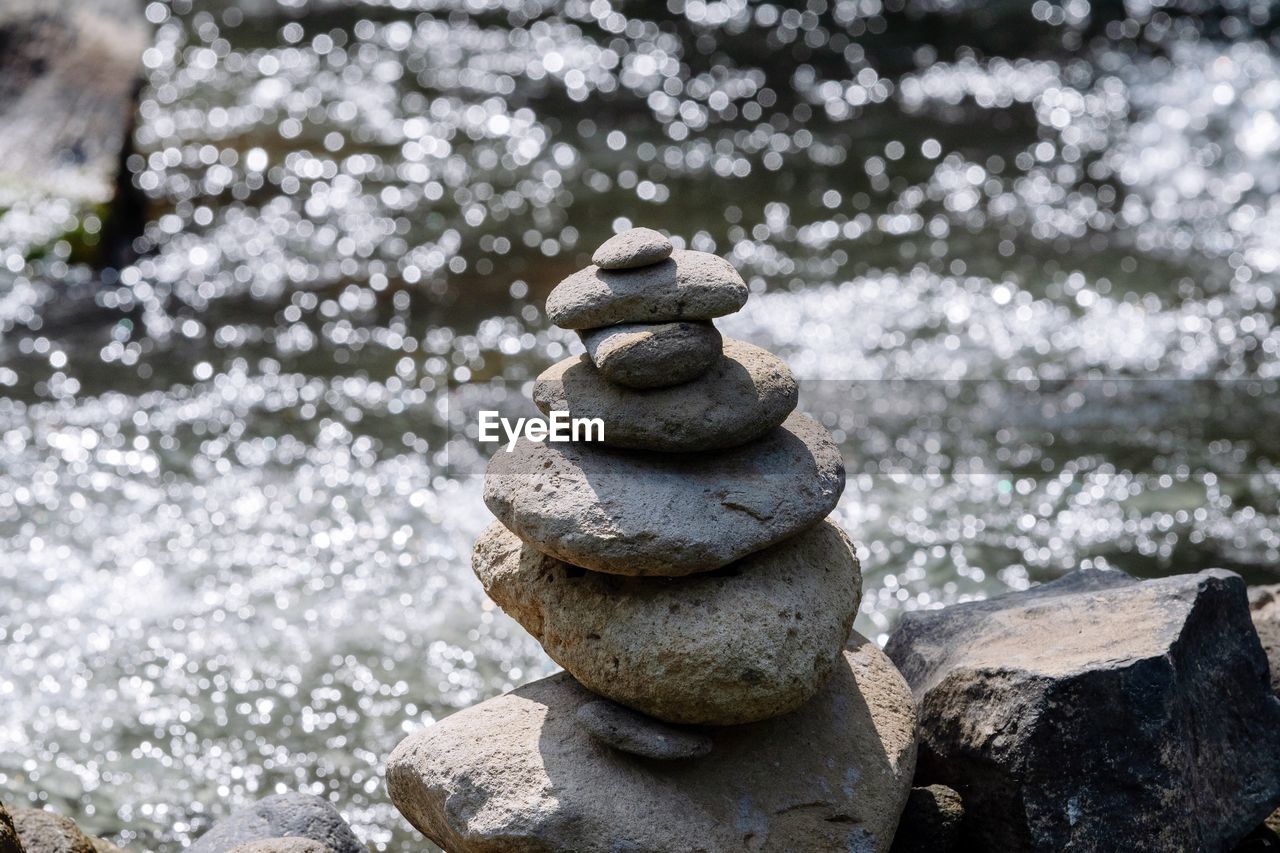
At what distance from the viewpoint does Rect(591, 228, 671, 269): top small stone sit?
346 centimetres

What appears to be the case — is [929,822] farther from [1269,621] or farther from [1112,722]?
[1269,621]

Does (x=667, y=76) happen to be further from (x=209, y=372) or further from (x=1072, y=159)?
(x=209, y=372)

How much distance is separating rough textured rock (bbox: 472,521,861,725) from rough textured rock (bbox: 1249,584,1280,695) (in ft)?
4.89

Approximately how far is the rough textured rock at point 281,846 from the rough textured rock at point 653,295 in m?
1.53

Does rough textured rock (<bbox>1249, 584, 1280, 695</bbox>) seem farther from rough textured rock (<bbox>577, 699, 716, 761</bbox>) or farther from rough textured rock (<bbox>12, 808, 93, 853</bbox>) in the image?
rough textured rock (<bbox>12, 808, 93, 853</bbox>)

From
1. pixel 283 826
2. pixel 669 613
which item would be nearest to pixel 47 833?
pixel 283 826

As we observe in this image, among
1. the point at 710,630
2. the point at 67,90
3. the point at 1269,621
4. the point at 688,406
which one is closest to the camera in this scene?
the point at 710,630

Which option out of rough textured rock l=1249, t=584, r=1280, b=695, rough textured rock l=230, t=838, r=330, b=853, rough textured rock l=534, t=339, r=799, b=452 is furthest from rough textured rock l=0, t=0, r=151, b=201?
rough textured rock l=1249, t=584, r=1280, b=695

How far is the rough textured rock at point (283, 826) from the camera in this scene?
13.4 ft

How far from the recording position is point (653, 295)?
11.4 feet

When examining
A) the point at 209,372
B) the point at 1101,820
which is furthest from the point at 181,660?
the point at 1101,820

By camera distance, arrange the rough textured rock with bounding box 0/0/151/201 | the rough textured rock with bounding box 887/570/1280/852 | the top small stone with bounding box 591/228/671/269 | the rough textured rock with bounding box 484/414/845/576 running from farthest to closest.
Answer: the rough textured rock with bounding box 0/0/151/201 < the rough textured rock with bounding box 887/570/1280/852 < the top small stone with bounding box 591/228/671/269 < the rough textured rock with bounding box 484/414/845/576

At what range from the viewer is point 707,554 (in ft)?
11.1

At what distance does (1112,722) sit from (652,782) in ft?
3.91
